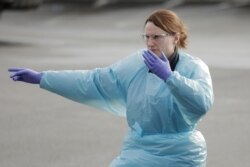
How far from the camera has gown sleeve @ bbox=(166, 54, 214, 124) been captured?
4512 millimetres

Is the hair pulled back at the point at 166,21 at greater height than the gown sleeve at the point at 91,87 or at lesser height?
greater

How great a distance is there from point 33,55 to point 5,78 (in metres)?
3.13

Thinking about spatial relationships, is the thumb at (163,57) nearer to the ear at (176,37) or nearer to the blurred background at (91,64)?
the ear at (176,37)

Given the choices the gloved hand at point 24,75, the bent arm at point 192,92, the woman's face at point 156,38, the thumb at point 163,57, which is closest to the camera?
the bent arm at point 192,92

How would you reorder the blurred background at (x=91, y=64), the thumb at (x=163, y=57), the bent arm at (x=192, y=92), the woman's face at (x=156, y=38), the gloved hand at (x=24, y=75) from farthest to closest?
the blurred background at (x=91, y=64), the gloved hand at (x=24, y=75), the woman's face at (x=156, y=38), the thumb at (x=163, y=57), the bent arm at (x=192, y=92)

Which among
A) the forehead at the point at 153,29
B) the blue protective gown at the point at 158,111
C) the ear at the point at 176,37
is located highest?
the forehead at the point at 153,29

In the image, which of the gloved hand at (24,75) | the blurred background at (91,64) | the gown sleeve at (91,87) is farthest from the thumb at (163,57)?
Result: the blurred background at (91,64)

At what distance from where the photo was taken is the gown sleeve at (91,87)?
5.17 meters

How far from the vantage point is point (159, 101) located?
4809mm

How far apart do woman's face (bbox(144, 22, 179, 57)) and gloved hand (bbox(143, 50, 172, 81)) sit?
12 centimetres

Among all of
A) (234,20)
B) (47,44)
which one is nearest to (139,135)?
(47,44)

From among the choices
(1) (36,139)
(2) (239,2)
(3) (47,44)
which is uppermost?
(1) (36,139)

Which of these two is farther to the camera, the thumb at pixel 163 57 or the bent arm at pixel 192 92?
the thumb at pixel 163 57

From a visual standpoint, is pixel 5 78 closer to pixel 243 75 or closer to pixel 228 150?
pixel 243 75
